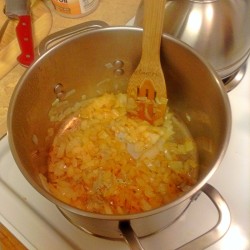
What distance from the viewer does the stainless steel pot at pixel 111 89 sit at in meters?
0.49

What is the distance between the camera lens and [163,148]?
65cm

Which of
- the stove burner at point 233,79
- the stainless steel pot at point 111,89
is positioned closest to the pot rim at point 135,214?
the stainless steel pot at point 111,89

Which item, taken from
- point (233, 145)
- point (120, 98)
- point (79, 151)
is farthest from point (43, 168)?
point (233, 145)

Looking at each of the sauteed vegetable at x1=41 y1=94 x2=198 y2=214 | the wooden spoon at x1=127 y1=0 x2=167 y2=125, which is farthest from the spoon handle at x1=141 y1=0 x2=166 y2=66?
the sauteed vegetable at x1=41 y1=94 x2=198 y2=214

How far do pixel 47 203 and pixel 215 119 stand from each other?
0.27 metres

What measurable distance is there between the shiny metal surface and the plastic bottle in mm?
221

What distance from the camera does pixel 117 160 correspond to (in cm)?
63

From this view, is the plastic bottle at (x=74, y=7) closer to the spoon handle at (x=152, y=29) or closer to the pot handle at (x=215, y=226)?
the spoon handle at (x=152, y=29)

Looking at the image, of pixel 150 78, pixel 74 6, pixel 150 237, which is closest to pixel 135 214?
pixel 150 237

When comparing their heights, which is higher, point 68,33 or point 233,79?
point 68,33

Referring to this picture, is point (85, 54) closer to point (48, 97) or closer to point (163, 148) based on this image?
point (48, 97)

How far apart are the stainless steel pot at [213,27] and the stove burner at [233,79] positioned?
55mm

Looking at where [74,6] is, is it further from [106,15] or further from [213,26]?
[213,26]

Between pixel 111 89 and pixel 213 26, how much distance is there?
227 millimetres
